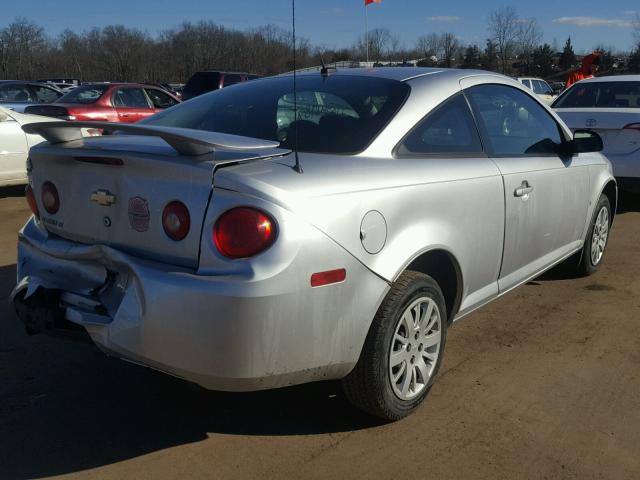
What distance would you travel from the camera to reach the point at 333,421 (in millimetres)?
2986

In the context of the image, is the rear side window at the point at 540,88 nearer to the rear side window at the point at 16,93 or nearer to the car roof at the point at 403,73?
the rear side window at the point at 16,93

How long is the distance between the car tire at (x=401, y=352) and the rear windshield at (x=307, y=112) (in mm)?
693

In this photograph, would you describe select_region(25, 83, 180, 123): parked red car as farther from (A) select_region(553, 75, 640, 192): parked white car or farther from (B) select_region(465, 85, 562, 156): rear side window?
(B) select_region(465, 85, 562, 156): rear side window

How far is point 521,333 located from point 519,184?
3.31 ft

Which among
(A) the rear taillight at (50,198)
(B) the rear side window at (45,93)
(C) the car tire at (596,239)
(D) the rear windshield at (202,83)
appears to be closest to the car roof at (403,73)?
(A) the rear taillight at (50,198)

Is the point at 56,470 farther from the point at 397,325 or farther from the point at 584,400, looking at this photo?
the point at 584,400

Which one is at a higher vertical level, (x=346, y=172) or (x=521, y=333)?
(x=346, y=172)

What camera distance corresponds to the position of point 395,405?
9.53 ft

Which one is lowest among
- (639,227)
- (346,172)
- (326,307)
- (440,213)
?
(639,227)

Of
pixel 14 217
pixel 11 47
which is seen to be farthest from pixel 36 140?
pixel 11 47

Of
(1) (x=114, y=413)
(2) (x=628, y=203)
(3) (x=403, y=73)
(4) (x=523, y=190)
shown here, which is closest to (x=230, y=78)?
(2) (x=628, y=203)

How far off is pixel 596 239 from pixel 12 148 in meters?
6.78

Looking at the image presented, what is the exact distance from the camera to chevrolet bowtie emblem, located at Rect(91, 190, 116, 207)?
2647 millimetres

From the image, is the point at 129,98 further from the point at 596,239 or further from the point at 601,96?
the point at 596,239
